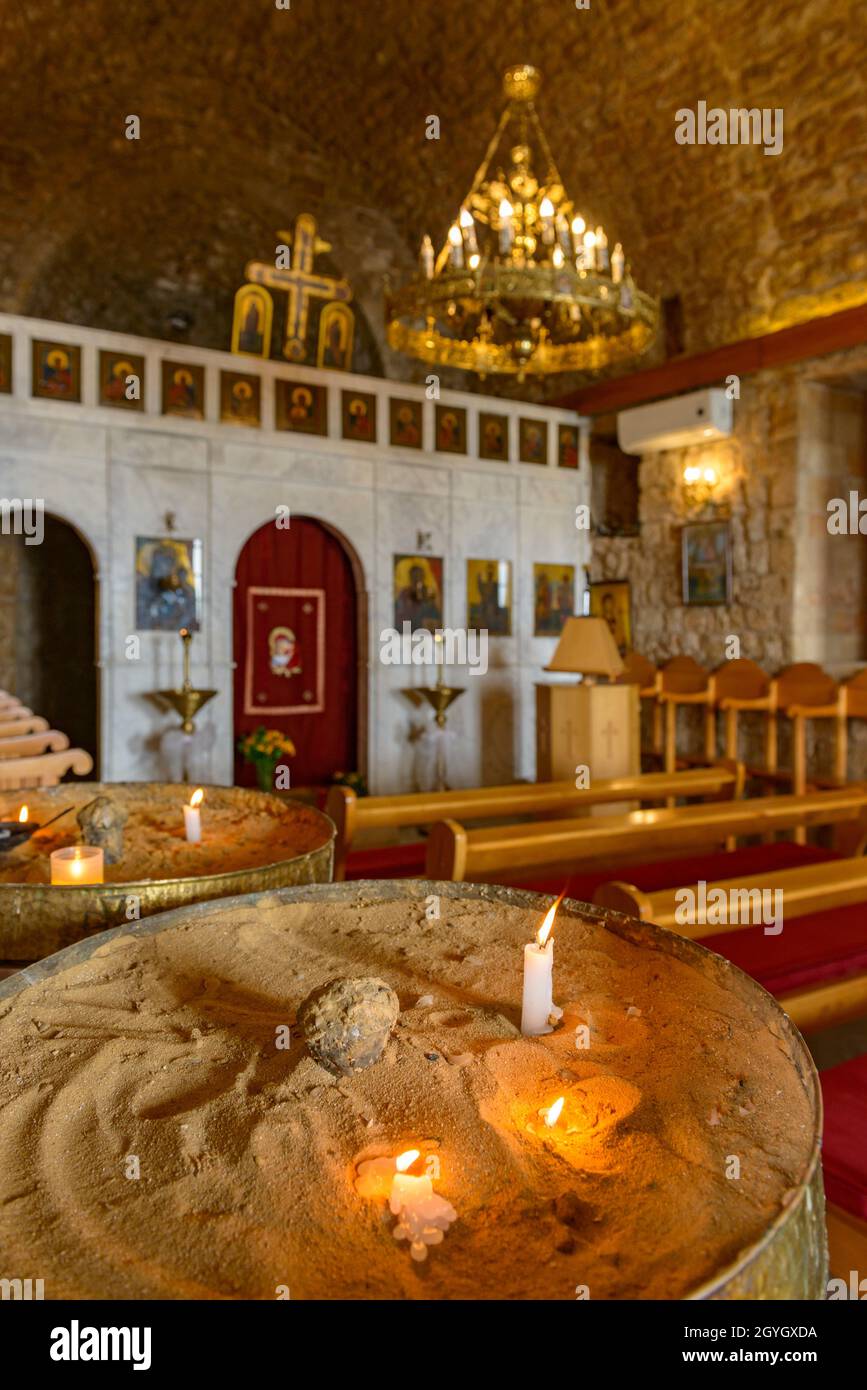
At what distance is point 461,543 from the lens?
367 inches

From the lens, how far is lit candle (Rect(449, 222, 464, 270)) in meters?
5.75

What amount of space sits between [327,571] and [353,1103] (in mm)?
8105

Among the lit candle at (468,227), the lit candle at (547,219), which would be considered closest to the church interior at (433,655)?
the lit candle at (468,227)

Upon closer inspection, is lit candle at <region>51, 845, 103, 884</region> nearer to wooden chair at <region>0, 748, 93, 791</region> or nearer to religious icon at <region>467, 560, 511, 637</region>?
wooden chair at <region>0, 748, 93, 791</region>

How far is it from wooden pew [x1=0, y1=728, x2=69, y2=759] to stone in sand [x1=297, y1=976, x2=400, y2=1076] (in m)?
3.79

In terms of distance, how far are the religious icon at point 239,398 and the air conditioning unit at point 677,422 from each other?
12.1 feet

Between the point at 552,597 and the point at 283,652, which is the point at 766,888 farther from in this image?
the point at 552,597

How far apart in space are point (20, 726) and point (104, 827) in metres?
2.84

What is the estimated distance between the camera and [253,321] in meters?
8.32

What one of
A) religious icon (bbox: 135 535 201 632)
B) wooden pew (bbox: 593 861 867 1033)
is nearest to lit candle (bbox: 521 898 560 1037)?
wooden pew (bbox: 593 861 867 1033)

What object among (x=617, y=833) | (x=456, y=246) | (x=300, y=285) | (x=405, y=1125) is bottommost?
(x=617, y=833)

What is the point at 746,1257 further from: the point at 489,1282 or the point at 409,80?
the point at 409,80

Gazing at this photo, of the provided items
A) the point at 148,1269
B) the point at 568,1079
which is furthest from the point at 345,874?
the point at 148,1269

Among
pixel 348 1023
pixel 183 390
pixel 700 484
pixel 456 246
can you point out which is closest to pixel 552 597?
pixel 700 484
